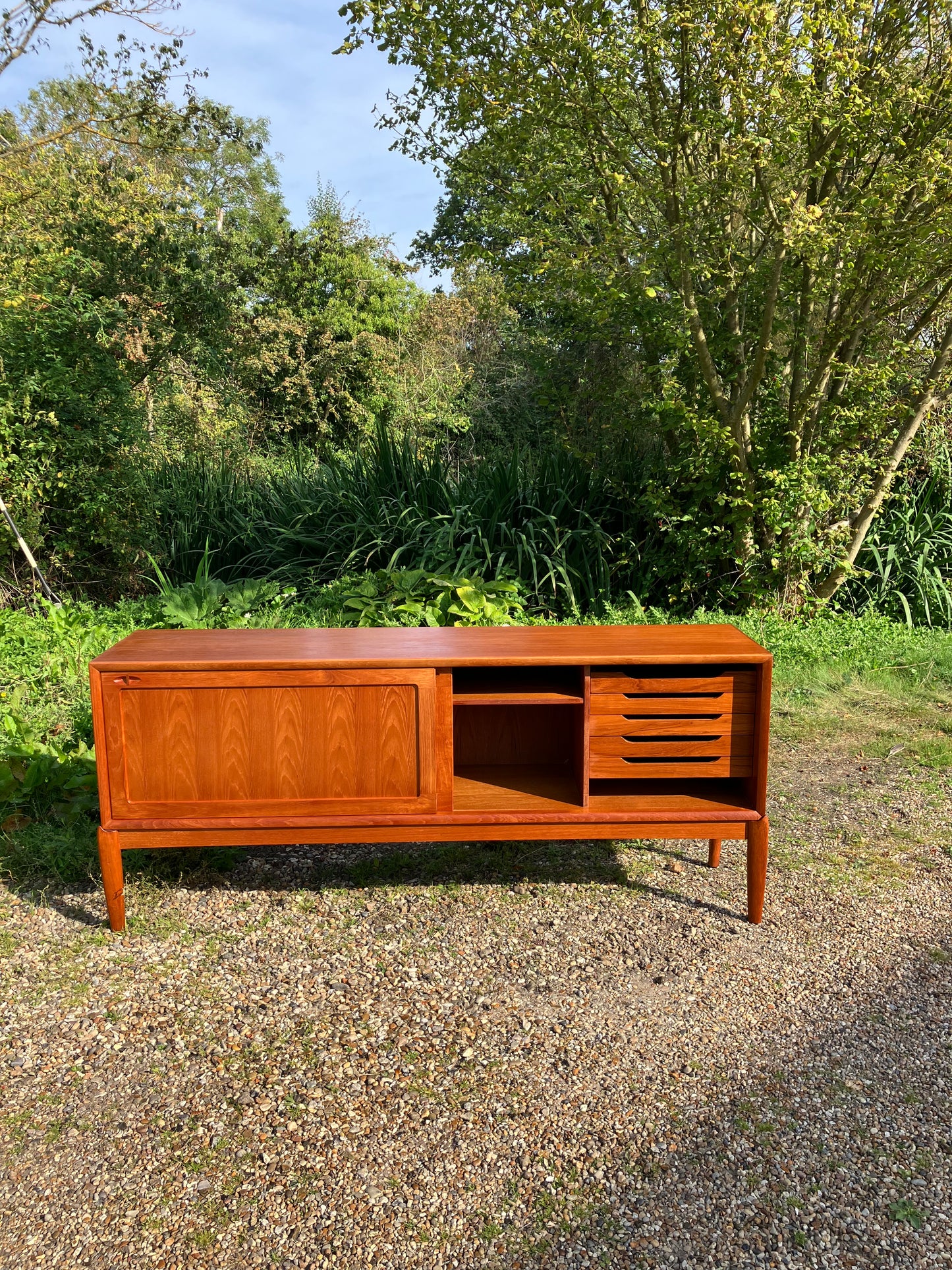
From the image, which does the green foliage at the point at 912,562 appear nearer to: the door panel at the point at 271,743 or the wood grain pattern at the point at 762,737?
the wood grain pattern at the point at 762,737

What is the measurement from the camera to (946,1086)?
6.81ft

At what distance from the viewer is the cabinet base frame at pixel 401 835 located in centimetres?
269

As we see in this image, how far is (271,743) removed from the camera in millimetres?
2678

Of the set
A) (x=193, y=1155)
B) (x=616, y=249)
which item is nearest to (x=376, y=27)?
(x=616, y=249)

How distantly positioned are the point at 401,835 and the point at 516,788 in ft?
1.45

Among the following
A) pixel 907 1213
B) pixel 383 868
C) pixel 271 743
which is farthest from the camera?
pixel 383 868

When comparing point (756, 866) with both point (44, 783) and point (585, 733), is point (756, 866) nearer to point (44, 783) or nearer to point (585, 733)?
point (585, 733)

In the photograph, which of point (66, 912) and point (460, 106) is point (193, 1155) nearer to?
point (66, 912)

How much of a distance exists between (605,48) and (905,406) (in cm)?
278

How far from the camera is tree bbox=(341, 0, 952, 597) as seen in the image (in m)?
4.71

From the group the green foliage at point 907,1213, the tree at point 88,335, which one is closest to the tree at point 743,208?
the tree at point 88,335

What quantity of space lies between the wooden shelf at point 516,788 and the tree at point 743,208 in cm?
295

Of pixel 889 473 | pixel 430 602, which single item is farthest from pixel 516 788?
pixel 889 473

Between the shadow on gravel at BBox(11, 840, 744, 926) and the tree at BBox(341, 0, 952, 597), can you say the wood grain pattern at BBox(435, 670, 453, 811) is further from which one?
the tree at BBox(341, 0, 952, 597)
